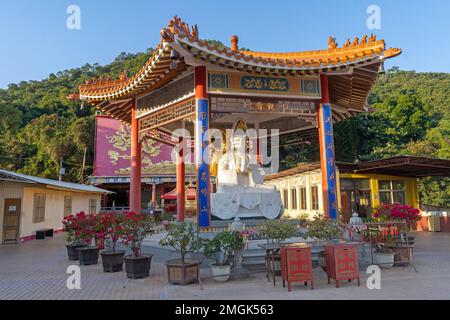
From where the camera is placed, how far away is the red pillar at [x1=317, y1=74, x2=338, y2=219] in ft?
31.3

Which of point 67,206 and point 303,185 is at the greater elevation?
point 303,185

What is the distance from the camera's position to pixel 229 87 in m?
9.45

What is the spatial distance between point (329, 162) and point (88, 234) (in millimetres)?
6686

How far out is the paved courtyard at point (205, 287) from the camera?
5730 millimetres

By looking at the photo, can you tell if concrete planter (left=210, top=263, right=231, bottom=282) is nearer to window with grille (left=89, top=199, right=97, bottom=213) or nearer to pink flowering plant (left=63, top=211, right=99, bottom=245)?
pink flowering plant (left=63, top=211, right=99, bottom=245)

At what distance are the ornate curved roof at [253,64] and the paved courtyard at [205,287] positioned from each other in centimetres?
507

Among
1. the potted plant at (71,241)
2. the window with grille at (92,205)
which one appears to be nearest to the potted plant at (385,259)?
the potted plant at (71,241)

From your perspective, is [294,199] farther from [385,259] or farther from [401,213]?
[385,259]

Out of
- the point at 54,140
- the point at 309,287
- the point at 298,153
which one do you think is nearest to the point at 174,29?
the point at 309,287

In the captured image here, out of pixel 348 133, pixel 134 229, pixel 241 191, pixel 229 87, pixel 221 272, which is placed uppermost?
pixel 348 133

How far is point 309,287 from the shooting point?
246 inches

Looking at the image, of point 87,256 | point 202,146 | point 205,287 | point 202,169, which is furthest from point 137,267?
point 202,146

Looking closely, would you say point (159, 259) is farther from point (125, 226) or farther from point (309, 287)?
point (309, 287)

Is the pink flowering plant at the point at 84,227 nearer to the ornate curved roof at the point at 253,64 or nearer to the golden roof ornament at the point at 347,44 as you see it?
the ornate curved roof at the point at 253,64
